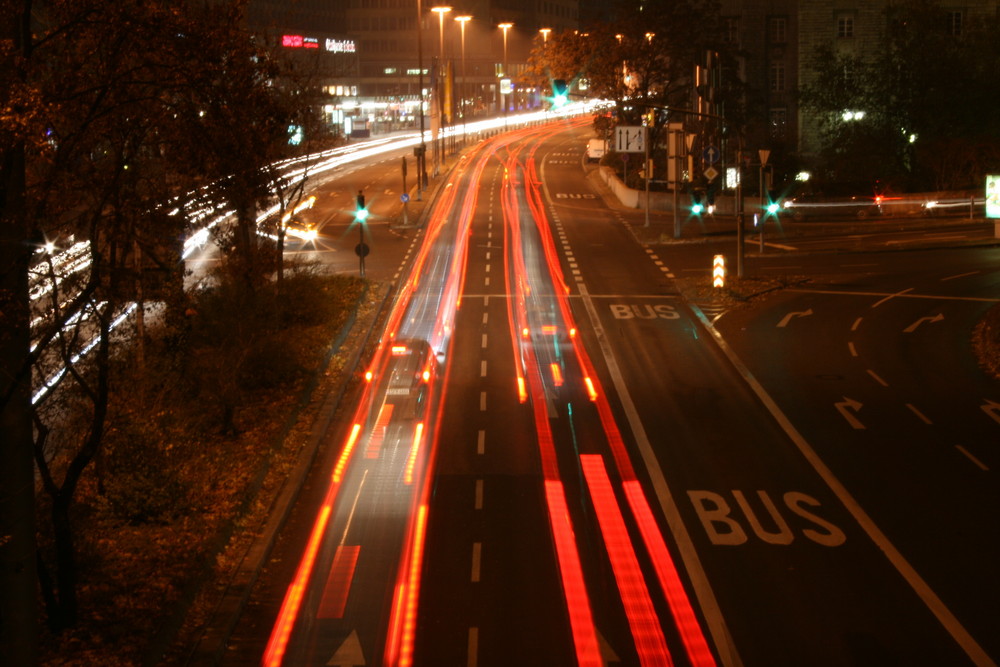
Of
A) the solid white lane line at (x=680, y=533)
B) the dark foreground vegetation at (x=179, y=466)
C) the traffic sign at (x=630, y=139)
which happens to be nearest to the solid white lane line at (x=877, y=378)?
the solid white lane line at (x=680, y=533)

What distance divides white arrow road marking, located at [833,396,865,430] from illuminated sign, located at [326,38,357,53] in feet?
364

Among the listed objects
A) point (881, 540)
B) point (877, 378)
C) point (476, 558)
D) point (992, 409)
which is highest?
point (877, 378)

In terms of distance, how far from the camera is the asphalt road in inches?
477

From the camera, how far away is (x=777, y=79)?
76.0m

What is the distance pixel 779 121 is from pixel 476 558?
66753mm

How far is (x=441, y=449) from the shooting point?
63.7 feet

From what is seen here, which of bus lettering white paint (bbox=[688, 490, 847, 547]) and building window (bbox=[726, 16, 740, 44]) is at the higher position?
building window (bbox=[726, 16, 740, 44])

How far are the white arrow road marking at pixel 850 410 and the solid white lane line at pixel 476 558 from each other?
29.3ft

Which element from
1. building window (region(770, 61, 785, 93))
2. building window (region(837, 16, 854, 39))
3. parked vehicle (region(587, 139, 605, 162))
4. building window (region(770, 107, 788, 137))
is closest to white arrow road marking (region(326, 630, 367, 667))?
Result: building window (region(837, 16, 854, 39))

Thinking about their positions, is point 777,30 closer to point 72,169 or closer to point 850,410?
point 850,410

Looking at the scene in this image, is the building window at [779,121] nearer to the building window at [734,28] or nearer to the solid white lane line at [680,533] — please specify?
the building window at [734,28]

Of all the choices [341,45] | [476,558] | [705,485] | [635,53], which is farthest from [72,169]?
[341,45]

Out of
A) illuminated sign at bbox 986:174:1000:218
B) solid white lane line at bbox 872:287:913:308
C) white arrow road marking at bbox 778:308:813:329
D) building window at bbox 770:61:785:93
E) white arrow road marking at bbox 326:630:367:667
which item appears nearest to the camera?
white arrow road marking at bbox 326:630:367:667

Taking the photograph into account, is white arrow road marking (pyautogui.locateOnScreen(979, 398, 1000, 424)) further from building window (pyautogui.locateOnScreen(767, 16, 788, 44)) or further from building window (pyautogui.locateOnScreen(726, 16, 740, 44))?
building window (pyautogui.locateOnScreen(726, 16, 740, 44))
